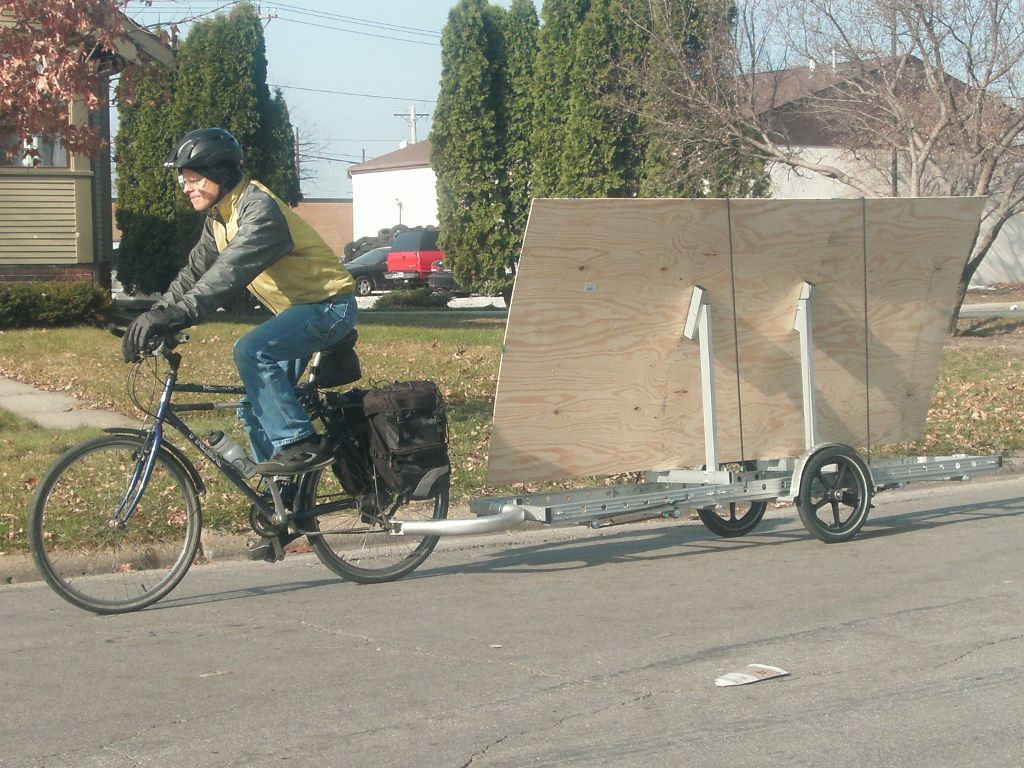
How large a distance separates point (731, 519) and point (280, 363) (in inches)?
121

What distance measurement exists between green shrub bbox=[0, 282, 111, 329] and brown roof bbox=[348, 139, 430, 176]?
145 ft

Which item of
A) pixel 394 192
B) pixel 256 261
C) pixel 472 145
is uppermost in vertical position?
pixel 394 192

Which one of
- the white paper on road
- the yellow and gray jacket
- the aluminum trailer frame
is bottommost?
the white paper on road

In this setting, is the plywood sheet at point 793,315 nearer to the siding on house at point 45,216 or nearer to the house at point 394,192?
the siding on house at point 45,216

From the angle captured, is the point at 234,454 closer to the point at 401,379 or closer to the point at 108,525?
the point at 108,525

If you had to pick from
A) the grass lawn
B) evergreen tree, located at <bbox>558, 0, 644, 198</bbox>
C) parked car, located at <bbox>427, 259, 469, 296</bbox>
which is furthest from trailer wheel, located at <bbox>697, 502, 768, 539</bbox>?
parked car, located at <bbox>427, 259, 469, 296</bbox>

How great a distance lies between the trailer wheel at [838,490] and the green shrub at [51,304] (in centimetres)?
1338

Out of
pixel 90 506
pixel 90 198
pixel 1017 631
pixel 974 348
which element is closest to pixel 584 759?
pixel 1017 631

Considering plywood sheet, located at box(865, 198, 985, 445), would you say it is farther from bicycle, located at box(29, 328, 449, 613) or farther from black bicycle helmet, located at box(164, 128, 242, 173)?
black bicycle helmet, located at box(164, 128, 242, 173)

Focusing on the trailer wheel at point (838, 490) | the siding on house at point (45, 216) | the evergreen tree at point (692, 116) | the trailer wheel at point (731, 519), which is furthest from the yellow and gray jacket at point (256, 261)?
the siding on house at point (45, 216)

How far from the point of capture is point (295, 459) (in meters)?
6.08

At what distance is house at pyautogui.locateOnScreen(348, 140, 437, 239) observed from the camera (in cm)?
6391

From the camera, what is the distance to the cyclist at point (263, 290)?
5.85 m

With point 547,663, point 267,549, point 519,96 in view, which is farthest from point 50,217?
point 547,663
